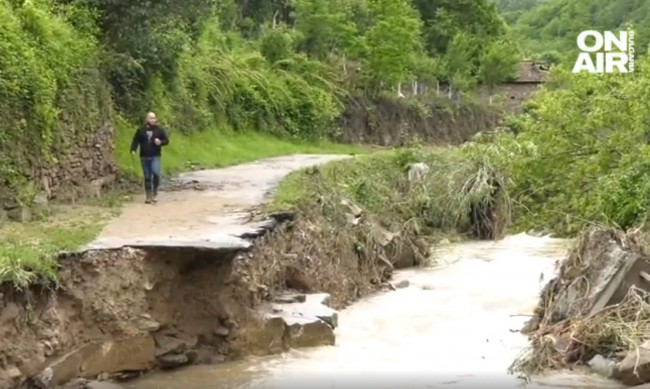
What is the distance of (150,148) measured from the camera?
1845 centimetres

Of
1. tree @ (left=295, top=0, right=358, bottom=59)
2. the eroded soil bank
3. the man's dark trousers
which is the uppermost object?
tree @ (left=295, top=0, right=358, bottom=59)

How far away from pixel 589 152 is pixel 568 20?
62027mm

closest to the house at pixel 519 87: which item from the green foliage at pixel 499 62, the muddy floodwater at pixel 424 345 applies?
the green foliage at pixel 499 62

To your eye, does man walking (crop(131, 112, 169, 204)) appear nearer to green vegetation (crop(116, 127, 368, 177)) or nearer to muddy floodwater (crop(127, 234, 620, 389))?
green vegetation (crop(116, 127, 368, 177))

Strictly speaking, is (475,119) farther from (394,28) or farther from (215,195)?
(215,195)

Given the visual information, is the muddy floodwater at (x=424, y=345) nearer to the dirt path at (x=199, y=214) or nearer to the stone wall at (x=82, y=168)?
the dirt path at (x=199, y=214)

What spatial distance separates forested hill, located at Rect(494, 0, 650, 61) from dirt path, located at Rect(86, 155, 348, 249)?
47.2 m

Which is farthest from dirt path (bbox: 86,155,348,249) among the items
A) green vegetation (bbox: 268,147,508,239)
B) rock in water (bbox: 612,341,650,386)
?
rock in water (bbox: 612,341,650,386)

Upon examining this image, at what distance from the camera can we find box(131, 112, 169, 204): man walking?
1836 cm

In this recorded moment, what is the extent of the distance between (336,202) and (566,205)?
463cm

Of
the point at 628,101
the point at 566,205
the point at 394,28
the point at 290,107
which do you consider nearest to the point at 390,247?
the point at 566,205

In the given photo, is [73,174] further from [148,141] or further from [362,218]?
[362,218]

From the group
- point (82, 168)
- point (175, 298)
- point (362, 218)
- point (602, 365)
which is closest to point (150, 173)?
point (82, 168)

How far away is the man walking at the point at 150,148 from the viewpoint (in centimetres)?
1836
